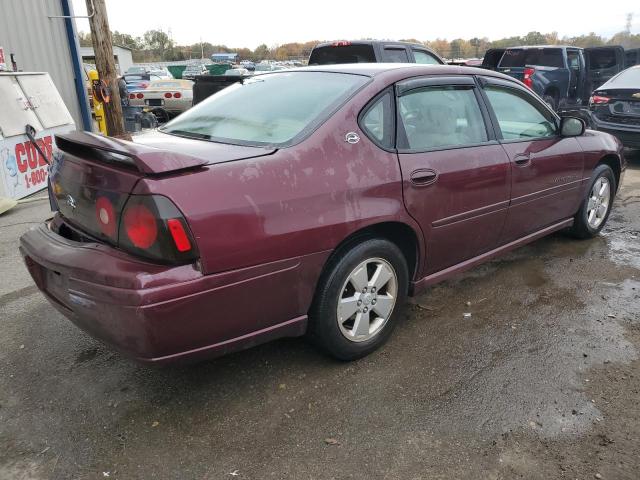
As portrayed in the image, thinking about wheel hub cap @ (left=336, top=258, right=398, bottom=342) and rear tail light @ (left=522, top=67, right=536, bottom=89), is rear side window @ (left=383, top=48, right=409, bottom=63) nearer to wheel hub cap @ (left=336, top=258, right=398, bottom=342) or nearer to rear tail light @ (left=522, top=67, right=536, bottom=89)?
rear tail light @ (left=522, top=67, right=536, bottom=89)

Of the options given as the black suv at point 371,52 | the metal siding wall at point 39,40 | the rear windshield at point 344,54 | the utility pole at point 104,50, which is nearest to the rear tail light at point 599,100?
the black suv at point 371,52

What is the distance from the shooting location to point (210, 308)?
2271 mm

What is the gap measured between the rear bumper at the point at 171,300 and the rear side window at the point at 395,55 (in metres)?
6.24

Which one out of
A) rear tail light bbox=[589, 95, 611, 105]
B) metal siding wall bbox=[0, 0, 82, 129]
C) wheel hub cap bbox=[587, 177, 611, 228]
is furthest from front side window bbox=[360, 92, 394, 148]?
Result: metal siding wall bbox=[0, 0, 82, 129]

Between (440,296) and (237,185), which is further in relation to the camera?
(440,296)

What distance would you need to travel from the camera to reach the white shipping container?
21.4ft

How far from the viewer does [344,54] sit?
330 inches

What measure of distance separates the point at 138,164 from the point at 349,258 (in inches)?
44.9

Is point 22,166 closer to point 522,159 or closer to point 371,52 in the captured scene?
point 371,52

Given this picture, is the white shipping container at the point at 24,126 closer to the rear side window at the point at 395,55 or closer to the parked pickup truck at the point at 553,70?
the rear side window at the point at 395,55

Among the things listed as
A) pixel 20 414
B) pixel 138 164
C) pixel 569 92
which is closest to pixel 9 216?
pixel 20 414

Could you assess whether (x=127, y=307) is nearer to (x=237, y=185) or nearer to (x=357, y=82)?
(x=237, y=185)

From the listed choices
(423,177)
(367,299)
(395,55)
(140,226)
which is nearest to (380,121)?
(423,177)

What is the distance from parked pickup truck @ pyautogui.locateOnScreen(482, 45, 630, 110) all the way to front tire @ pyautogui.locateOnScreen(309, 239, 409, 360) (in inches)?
389
